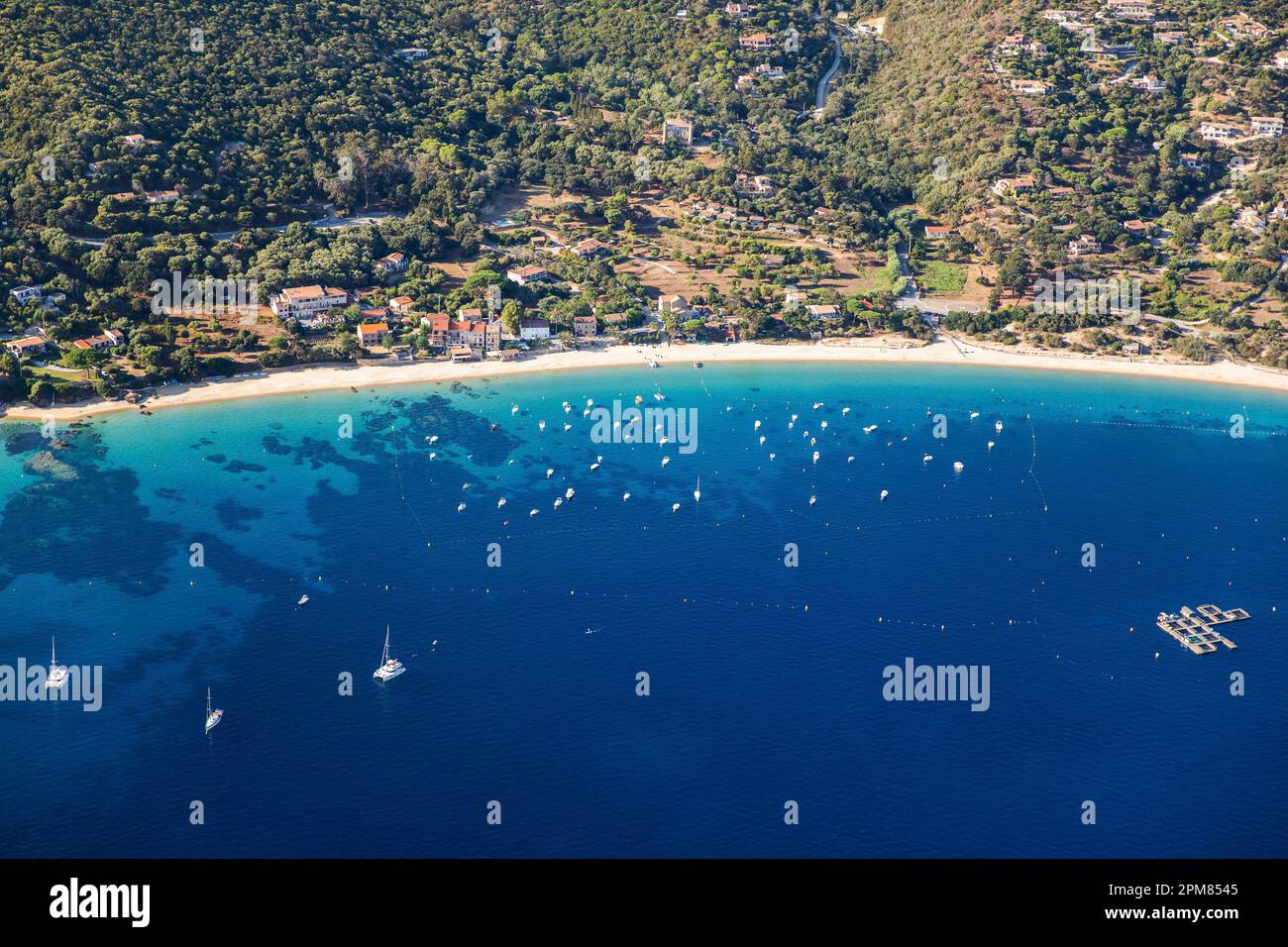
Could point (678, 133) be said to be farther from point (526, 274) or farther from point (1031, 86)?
point (1031, 86)

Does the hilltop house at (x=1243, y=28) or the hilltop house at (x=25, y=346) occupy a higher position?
the hilltop house at (x=1243, y=28)

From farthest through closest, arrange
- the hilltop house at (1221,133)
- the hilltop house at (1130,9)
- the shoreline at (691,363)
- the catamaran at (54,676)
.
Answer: the hilltop house at (1130,9) < the hilltop house at (1221,133) < the shoreline at (691,363) < the catamaran at (54,676)

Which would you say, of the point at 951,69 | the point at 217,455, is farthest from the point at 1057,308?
the point at 217,455

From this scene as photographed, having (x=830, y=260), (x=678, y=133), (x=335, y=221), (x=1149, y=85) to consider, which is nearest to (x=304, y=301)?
(x=335, y=221)

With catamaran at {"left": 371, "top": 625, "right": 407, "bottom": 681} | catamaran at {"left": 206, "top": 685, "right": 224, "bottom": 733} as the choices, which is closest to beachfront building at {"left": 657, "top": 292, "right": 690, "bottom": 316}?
catamaran at {"left": 371, "top": 625, "right": 407, "bottom": 681}

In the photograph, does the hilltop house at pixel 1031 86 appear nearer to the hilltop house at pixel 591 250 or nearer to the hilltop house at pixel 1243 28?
the hilltop house at pixel 1243 28

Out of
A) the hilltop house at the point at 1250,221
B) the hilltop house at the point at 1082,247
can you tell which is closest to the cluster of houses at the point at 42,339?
the hilltop house at the point at 1082,247

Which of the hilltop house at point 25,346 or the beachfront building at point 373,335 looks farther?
the beachfront building at point 373,335

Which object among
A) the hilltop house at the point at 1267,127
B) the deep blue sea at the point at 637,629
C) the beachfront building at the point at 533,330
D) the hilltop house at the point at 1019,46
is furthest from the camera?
the hilltop house at the point at 1019,46

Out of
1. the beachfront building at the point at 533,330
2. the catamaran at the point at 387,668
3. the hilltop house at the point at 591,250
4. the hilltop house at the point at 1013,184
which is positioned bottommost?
the catamaran at the point at 387,668
